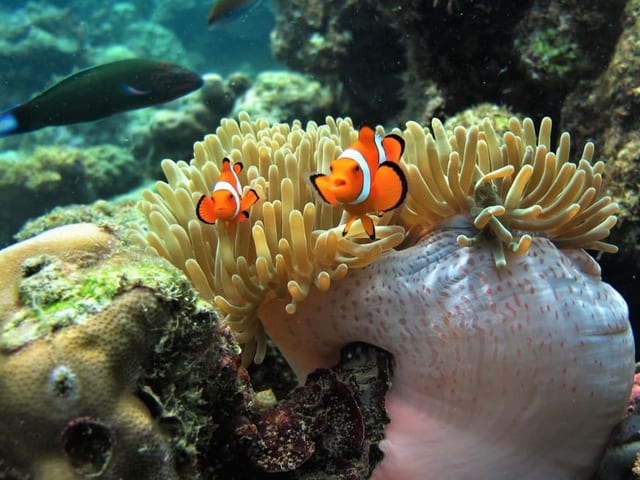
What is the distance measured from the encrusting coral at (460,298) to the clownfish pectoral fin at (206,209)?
0.06 meters

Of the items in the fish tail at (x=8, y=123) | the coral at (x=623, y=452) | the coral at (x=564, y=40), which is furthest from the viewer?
the coral at (x=564, y=40)

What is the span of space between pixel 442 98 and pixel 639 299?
2011 mm

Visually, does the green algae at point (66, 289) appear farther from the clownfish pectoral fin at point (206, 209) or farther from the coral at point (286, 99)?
the coral at point (286, 99)

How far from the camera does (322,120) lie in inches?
263

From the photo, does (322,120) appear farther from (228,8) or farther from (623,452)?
(623,452)

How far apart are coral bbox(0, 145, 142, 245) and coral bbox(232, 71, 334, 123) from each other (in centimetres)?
247

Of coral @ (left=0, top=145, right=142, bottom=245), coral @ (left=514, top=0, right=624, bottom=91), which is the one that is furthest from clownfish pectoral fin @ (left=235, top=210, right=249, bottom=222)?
coral @ (left=0, top=145, right=142, bottom=245)

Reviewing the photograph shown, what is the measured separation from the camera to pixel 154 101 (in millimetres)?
3617

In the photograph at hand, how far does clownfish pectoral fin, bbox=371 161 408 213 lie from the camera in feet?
4.75

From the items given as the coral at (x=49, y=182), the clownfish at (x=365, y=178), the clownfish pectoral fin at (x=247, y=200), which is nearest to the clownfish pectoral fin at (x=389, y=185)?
the clownfish at (x=365, y=178)

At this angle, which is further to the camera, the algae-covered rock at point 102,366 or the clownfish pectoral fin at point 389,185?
the clownfish pectoral fin at point 389,185

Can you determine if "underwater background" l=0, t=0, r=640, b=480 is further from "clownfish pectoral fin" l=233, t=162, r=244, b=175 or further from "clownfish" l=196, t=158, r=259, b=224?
"clownfish pectoral fin" l=233, t=162, r=244, b=175

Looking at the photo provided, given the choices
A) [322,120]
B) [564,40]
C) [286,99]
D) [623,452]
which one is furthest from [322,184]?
[322,120]

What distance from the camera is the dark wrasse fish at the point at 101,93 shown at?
112 inches
